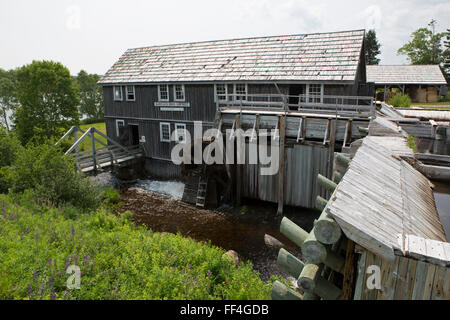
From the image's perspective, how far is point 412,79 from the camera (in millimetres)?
30766

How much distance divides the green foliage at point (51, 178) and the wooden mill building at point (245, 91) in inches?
274

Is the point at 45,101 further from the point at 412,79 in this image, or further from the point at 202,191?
the point at 412,79

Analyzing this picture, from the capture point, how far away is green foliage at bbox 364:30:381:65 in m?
54.5

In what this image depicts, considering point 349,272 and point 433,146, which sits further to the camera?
point 433,146

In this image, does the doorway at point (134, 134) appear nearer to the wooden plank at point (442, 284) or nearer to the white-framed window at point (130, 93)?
the white-framed window at point (130, 93)

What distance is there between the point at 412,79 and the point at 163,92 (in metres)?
25.7

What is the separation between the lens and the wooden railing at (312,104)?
12.5m

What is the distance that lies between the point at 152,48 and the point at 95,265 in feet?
71.1

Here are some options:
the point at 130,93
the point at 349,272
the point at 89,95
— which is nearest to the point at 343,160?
the point at 349,272

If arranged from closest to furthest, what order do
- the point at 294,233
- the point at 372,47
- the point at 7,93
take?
the point at 294,233, the point at 7,93, the point at 372,47

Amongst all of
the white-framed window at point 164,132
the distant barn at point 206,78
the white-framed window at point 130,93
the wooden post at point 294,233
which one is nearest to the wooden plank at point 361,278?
the wooden post at point 294,233

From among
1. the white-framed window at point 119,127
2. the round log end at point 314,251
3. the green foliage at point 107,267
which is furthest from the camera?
the white-framed window at point 119,127

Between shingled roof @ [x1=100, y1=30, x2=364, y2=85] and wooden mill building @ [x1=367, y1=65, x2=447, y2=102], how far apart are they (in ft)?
54.5

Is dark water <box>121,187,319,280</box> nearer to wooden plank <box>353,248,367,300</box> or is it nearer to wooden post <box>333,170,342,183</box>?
wooden post <box>333,170,342,183</box>
